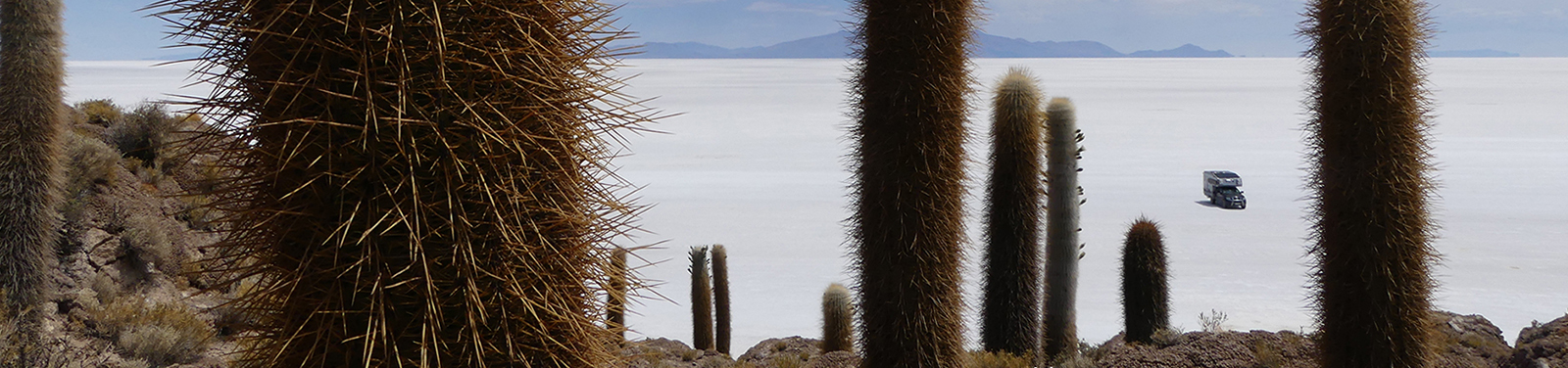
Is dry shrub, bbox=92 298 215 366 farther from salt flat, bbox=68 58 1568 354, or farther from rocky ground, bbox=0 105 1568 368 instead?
salt flat, bbox=68 58 1568 354

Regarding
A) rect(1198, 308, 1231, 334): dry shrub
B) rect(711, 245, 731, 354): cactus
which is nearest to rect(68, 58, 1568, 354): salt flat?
rect(711, 245, 731, 354): cactus

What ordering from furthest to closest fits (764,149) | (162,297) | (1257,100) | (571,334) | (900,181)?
(1257,100)
(764,149)
(162,297)
(900,181)
(571,334)

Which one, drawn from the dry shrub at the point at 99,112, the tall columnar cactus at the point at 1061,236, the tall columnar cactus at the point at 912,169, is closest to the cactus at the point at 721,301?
the tall columnar cactus at the point at 1061,236

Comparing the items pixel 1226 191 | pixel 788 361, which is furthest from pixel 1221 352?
pixel 1226 191

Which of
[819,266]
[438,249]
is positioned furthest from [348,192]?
[819,266]

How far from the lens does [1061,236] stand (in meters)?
9.43

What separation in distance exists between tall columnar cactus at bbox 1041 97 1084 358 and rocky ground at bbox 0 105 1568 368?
393 mm

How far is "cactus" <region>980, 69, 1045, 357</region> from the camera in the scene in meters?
8.81

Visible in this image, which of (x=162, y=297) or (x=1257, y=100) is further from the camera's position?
(x=1257, y=100)

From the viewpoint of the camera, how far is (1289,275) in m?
17.6

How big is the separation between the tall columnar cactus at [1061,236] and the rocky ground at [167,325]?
1.29 feet

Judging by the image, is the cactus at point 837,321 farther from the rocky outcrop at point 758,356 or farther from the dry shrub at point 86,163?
the dry shrub at point 86,163

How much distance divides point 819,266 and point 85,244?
11.4 metres

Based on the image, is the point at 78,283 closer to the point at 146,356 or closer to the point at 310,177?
the point at 146,356
